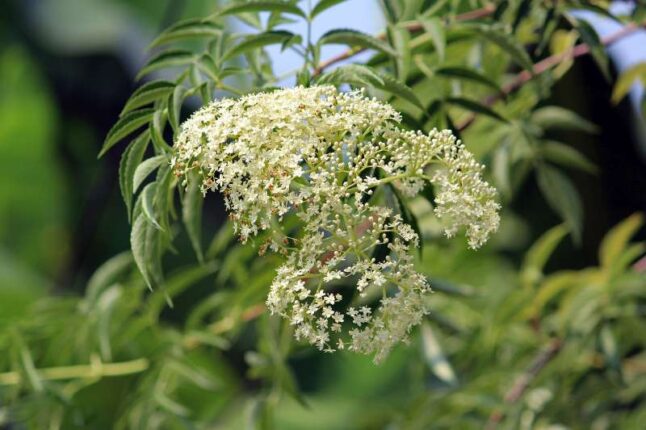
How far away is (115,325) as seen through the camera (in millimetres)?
1757

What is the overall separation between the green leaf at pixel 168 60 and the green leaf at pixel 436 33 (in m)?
0.30

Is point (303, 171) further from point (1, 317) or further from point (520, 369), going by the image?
point (520, 369)

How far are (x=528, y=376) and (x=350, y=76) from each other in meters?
1.19

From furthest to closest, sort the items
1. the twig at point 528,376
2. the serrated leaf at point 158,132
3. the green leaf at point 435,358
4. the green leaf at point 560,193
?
the twig at point 528,376, the green leaf at point 435,358, the green leaf at point 560,193, the serrated leaf at point 158,132

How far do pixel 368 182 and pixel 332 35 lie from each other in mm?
343

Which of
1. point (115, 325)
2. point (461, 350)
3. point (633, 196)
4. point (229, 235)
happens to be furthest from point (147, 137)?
point (633, 196)

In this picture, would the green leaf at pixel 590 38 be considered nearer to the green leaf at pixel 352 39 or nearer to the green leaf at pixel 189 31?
the green leaf at pixel 352 39

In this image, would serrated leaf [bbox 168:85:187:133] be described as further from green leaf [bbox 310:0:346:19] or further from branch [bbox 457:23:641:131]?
branch [bbox 457:23:641:131]

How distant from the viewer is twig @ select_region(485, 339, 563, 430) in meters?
1.91

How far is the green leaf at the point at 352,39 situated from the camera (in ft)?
3.60

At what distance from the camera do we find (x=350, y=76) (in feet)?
3.07

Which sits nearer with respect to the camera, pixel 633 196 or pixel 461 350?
pixel 461 350

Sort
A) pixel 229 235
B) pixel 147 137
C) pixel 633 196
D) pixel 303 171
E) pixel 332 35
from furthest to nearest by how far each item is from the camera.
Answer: pixel 633 196, pixel 229 235, pixel 332 35, pixel 147 137, pixel 303 171

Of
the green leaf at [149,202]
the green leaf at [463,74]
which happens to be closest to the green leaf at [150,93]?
the green leaf at [149,202]
